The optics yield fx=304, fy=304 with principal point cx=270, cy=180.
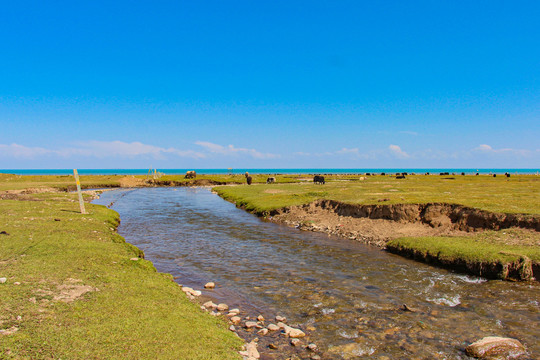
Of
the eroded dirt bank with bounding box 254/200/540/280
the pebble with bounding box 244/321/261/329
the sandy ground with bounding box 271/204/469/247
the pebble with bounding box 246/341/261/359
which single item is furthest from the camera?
the sandy ground with bounding box 271/204/469/247

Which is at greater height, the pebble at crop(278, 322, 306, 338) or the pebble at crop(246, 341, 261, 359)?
the pebble at crop(246, 341, 261, 359)

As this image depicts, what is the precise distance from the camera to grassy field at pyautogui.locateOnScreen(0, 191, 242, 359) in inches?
305

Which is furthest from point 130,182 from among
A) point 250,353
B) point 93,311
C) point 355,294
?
point 250,353

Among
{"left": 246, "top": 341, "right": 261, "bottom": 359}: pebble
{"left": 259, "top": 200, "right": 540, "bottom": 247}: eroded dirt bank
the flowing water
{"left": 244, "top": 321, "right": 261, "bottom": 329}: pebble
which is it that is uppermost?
{"left": 259, "top": 200, "right": 540, "bottom": 247}: eroded dirt bank

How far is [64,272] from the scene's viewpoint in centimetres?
1286

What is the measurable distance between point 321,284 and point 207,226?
19.7m

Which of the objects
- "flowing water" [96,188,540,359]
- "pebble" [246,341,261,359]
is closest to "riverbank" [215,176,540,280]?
"flowing water" [96,188,540,359]

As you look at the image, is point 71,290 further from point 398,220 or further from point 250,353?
point 398,220

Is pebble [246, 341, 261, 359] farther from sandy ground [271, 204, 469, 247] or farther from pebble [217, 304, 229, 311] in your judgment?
sandy ground [271, 204, 469, 247]

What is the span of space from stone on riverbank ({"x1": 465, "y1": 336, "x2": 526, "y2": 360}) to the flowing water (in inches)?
15.3

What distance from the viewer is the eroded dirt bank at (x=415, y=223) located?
17.5 metres

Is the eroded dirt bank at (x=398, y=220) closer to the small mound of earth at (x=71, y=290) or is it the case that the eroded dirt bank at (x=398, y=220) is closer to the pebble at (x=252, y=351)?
the pebble at (x=252, y=351)

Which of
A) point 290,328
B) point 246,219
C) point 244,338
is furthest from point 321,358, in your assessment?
point 246,219

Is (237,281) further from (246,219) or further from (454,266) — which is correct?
(246,219)
